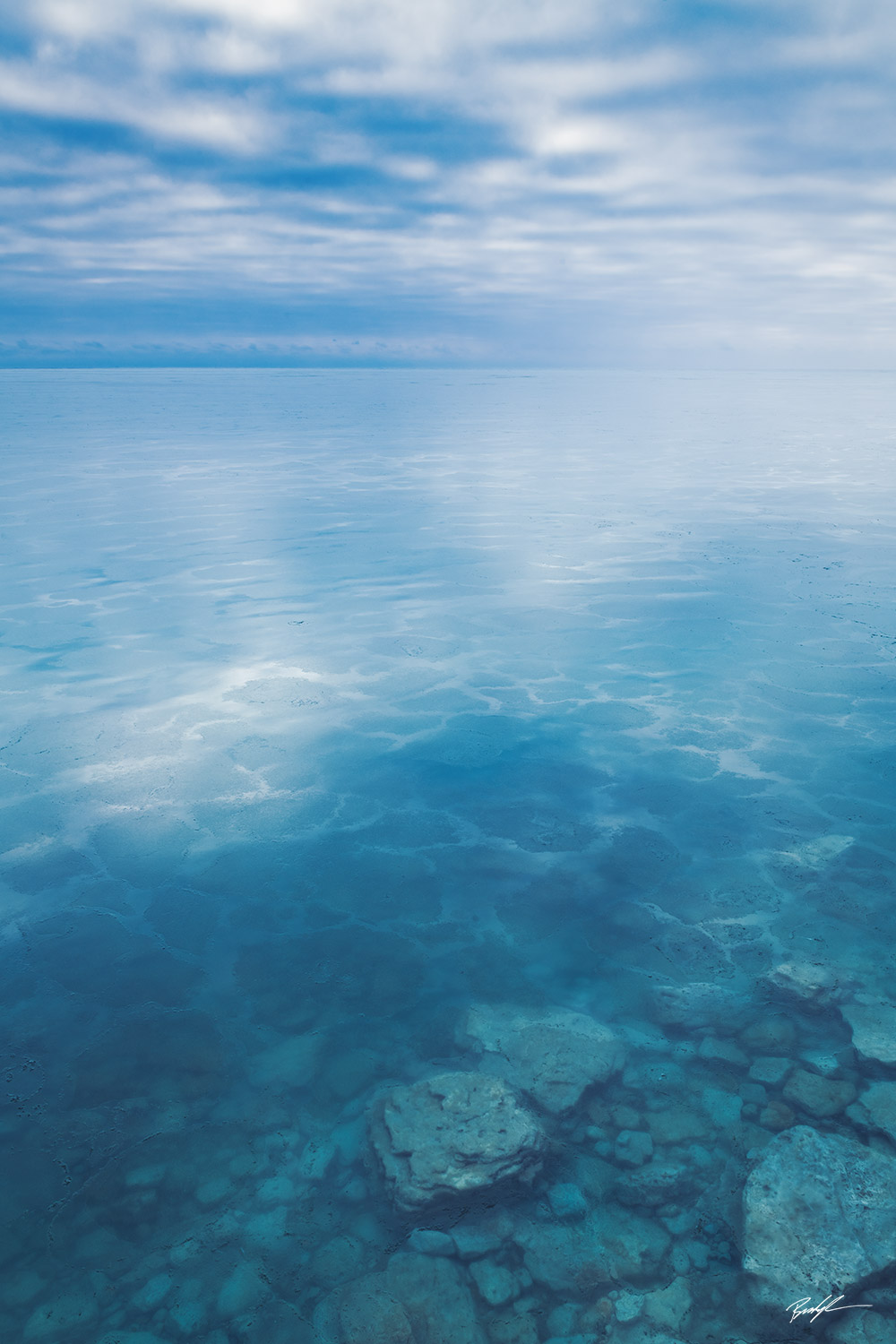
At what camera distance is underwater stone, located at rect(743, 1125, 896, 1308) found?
24.7 feet

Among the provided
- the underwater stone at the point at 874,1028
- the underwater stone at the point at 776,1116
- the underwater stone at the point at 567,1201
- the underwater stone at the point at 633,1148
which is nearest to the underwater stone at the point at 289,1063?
the underwater stone at the point at 567,1201

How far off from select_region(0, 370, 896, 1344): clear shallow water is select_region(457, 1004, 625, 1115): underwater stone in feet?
0.81

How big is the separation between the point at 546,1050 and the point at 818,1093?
3357 millimetres

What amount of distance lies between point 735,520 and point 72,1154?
40.8m

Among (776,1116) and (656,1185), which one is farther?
(776,1116)

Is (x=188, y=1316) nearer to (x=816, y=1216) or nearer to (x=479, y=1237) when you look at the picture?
(x=479, y=1237)

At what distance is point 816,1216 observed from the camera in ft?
26.3

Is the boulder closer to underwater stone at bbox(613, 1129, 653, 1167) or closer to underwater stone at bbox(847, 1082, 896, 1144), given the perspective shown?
underwater stone at bbox(613, 1129, 653, 1167)

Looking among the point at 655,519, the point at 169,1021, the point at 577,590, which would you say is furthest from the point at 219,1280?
the point at 655,519

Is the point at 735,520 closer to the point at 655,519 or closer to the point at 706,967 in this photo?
the point at 655,519
